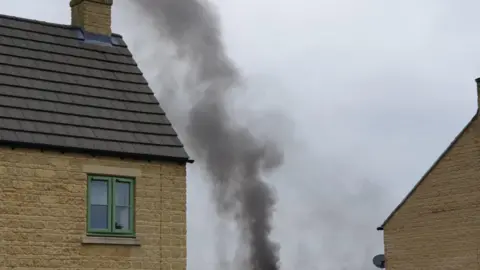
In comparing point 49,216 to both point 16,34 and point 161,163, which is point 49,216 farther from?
point 16,34

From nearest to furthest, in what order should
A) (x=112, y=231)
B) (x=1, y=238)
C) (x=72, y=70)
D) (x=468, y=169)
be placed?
(x=1, y=238), (x=112, y=231), (x=72, y=70), (x=468, y=169)

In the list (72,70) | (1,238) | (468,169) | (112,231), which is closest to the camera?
(1,238)

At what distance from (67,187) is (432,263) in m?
13.8

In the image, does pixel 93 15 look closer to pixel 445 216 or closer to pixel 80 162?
pixel 80 162

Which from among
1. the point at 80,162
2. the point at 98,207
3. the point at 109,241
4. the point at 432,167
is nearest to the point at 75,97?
the point at 80,162

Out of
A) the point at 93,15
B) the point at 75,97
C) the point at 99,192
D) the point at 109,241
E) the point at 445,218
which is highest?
the point at 93,15

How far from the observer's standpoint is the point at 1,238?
20.4 metres

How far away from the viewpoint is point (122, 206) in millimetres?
22078

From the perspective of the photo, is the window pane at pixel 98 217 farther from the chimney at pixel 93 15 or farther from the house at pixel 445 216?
the house at pixel 445 216

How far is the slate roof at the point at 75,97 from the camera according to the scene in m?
21.5

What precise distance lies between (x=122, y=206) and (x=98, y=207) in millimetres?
599

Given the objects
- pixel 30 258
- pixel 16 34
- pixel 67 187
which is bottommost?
pixel 30 258

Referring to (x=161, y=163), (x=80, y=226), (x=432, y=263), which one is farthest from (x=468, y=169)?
(x=80, y=226)

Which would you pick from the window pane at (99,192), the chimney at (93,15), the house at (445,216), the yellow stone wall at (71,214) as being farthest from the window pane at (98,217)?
the house at (445,216)
